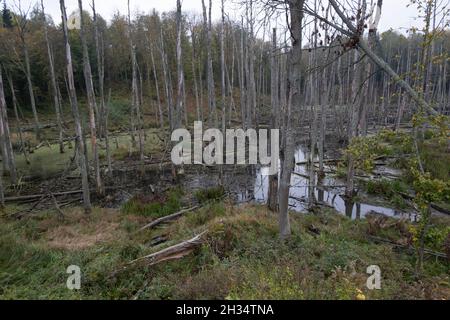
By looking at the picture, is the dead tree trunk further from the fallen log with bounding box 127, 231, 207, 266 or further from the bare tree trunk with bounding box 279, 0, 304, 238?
the bare tree trunk with bounding box 279, 0, 304, 238

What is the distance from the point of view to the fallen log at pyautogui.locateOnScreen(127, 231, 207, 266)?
504 centimetres

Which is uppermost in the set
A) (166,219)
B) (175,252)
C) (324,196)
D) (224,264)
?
(224,264)

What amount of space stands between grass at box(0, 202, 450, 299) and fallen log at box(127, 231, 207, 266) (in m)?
0.13

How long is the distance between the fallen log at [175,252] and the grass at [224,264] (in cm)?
13

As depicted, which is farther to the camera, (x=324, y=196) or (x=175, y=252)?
(x=324, y=196)

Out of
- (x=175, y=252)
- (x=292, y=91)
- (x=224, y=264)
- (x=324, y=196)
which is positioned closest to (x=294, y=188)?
(x=324, y=196)

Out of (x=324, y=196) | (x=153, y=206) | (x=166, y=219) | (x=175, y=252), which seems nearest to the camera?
(x=175, y=252)

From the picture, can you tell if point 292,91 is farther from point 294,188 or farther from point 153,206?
point 294,188

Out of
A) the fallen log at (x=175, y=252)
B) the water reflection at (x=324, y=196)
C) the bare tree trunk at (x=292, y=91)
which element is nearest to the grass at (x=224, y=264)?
the fallen log at (x=175, y=252)

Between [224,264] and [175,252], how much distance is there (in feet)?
3.86

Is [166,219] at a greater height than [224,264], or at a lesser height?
lesser

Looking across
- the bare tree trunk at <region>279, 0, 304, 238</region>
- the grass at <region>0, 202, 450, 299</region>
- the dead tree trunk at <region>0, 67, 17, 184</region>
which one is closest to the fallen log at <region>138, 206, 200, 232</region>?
the grass at <region>0, 202, 450, 299</region>

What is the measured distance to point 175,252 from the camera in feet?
17.3
